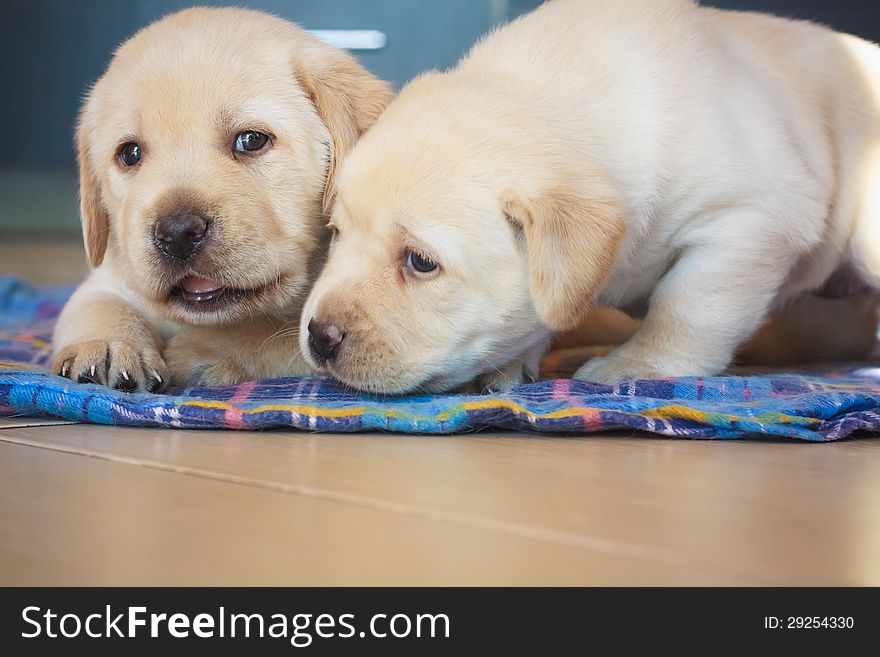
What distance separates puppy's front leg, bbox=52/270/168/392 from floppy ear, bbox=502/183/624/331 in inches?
34.1

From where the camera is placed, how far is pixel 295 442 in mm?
1857

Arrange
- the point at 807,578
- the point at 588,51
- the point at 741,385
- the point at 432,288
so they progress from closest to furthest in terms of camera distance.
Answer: the point at 807,578 → the point at 432,288 → the point at 741,385 → the point at 588,51

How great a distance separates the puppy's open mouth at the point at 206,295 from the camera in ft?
7.80

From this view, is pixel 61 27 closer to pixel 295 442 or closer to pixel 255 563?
pixel 295 442

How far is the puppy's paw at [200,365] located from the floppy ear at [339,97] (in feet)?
1.38

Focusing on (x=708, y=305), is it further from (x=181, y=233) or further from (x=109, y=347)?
(x=109, y=347)

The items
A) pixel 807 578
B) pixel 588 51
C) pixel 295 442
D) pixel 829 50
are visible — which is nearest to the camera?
pixel 807 578

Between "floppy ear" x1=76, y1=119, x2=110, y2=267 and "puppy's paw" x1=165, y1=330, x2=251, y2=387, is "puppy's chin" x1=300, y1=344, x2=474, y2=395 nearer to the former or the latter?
"puppy's paw" x1=165, y1=330, x2=251, y2=387

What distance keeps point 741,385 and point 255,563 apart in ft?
4.74

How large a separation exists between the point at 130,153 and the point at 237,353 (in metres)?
0.53

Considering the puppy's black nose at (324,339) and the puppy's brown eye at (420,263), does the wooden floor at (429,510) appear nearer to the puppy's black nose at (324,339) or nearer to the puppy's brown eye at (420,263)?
the puppy's black nose at (324,339)

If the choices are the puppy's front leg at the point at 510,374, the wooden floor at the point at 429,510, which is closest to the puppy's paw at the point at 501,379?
the puppy's front leg at the point at 510,374

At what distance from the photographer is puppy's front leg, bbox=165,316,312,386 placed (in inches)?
96.3
